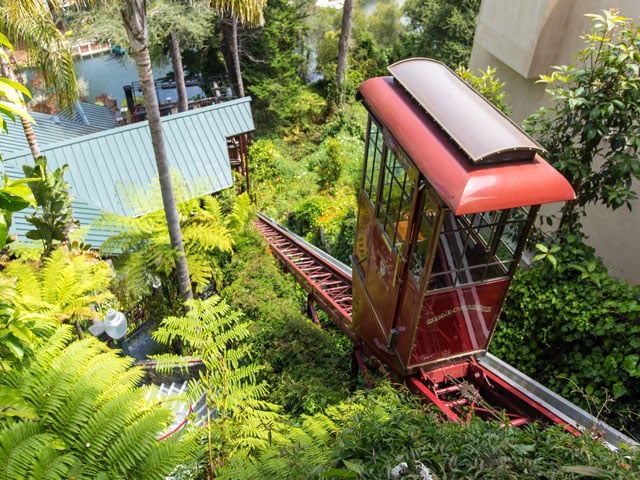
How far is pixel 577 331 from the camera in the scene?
5.58m

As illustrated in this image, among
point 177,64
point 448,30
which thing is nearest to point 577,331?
point 177,64

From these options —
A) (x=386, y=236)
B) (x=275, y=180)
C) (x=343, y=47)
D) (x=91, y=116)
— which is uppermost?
(x=386, y=236)

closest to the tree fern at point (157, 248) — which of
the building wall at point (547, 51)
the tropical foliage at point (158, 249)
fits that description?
the tropical foliage at point (158, 249)

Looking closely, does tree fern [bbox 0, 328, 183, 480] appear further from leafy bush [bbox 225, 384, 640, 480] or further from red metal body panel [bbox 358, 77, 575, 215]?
red metal body panel [bbox 358, 77, 575, 215]

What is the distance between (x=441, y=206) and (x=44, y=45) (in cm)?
737

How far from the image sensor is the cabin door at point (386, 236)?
16.0 feet

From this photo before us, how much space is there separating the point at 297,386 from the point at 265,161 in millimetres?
12682

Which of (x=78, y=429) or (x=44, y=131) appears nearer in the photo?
(x=78, y=429)

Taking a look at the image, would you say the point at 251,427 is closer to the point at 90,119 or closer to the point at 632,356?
the point at 632,356

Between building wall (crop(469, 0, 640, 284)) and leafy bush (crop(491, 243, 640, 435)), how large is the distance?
1539 millimetres

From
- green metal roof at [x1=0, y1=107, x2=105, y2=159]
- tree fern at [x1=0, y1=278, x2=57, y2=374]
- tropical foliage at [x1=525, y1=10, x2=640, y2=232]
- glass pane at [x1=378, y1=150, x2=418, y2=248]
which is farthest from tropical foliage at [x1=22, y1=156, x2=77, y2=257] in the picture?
tropical foliage at [x1=525, y1=10, x2=640, y2=232]

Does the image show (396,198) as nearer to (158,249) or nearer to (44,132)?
(158,249)

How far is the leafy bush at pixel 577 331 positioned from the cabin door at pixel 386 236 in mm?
1834

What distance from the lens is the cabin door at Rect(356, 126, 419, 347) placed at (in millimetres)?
4867
